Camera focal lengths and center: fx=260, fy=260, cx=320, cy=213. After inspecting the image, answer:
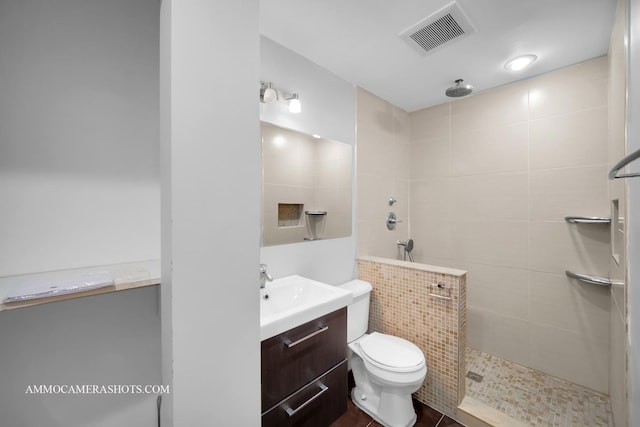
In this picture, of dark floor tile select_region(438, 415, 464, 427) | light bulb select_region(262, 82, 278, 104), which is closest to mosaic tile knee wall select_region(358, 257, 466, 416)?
dark floor tile select_region(438, 415, 464, 427)

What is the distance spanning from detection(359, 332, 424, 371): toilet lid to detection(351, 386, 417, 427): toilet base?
26 centimetres

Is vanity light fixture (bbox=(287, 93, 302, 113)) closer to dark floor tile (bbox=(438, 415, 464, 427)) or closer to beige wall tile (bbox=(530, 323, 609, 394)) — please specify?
dark floor tile (bbox=(438, 415, 464, 427))

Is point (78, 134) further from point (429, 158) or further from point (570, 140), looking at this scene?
point (570, 140)

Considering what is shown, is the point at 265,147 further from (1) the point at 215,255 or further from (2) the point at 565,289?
(2) the point at 565,289

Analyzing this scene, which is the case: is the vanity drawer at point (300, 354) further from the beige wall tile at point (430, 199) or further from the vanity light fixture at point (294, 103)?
the beige wall tile at point (430, 199)

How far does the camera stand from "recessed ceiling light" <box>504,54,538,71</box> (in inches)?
69.5

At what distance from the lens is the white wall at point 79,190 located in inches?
34.8

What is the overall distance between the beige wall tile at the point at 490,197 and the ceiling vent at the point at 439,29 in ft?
3.89

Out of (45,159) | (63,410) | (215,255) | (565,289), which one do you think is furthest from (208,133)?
(565,289)

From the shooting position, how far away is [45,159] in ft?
3.05

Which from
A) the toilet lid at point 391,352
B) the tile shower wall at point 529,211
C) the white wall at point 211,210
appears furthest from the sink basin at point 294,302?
the tile shower wall at point 529,211

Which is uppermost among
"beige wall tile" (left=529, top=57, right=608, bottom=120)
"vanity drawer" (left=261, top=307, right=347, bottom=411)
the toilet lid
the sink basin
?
"beige wall tile" (left=529, top=57, right=608, bottom=120)

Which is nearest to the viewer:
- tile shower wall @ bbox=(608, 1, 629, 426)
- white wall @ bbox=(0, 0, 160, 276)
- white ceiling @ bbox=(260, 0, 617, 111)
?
white wall @ bbox=(0, 0, 160, 276)

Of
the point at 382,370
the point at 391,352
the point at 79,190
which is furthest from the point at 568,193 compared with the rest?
the point at 79,190
